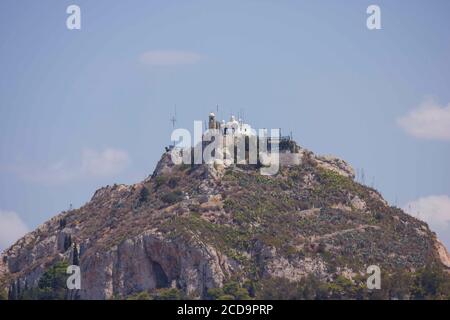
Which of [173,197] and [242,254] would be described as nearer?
[242,254]

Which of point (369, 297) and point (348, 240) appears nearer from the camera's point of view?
point (369, 297)

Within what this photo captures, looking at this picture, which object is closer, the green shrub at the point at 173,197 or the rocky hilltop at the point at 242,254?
the rocky hilltop at the point at 242,254

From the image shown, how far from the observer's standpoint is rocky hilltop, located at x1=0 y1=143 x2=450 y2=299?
7082 inches

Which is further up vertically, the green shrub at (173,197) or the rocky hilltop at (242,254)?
the green shrub at (173,197)

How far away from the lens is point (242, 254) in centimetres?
18688

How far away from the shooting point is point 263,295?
575 ft

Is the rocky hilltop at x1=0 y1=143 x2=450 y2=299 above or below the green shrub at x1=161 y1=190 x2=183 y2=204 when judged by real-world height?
below

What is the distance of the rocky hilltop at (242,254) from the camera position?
179875 millimetres

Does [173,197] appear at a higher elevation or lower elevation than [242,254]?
higher

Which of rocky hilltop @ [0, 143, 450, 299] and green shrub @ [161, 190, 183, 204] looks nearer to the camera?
rocky hilltop @ [0, 143, 450, 299]

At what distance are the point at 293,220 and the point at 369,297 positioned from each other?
23.4 m
